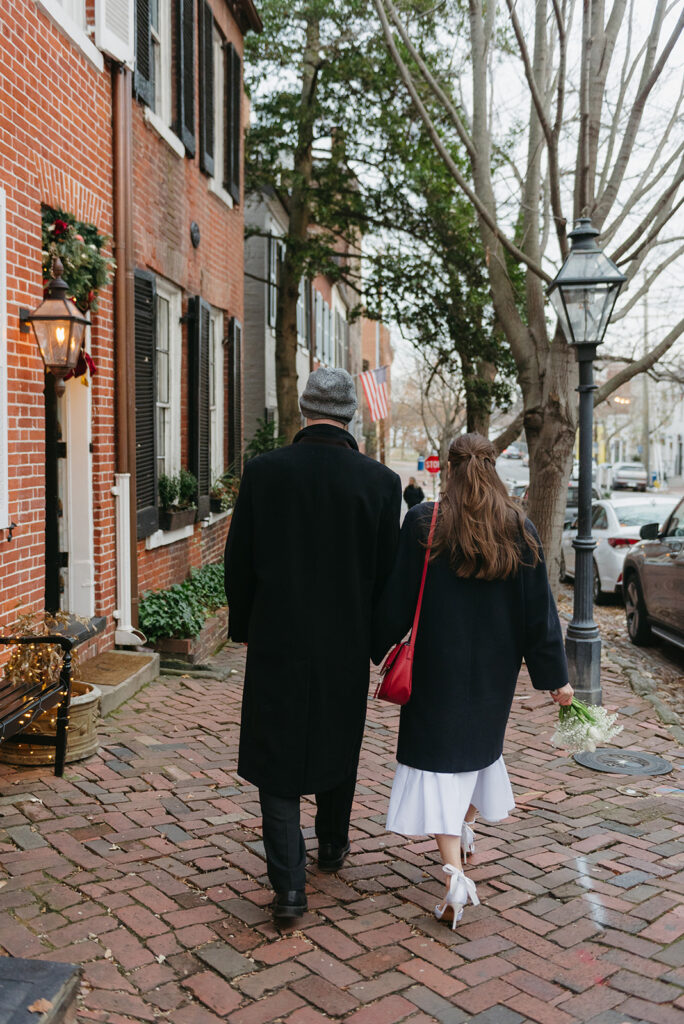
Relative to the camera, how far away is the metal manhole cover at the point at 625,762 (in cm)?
570

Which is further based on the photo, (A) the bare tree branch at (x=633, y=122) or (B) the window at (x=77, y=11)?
(A) the bare tree branch at (x=633, y=122)

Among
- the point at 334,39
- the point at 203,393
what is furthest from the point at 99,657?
the point at 334,39

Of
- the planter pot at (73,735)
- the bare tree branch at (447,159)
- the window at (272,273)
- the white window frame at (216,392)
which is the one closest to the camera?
the planter pot at (73,735)

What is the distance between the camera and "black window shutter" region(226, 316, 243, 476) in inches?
479

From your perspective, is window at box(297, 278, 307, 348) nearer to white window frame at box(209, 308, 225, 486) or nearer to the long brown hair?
white window frame at box(209, 308, 225, 486)

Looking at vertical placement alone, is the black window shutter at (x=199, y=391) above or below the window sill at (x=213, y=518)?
above

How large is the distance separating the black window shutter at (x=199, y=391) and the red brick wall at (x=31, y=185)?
269 cm

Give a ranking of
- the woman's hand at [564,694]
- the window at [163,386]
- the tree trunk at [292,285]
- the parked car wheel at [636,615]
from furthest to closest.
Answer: the tree trunk at [292,285] < the parked car wheel at [636,615] < the window at [163,386] < the woman's hand at [564,694]

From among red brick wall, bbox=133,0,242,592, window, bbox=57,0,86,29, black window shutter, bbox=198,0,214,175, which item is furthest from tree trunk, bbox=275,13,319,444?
window, bbox=57,0,86,29

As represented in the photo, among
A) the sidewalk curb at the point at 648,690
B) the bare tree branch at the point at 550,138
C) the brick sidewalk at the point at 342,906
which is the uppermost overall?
the bare tree branch at the point at 550,138

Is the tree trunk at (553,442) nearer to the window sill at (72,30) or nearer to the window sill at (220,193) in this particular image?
the window sill at (72,30)

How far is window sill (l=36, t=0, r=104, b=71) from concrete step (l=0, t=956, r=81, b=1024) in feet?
17.7

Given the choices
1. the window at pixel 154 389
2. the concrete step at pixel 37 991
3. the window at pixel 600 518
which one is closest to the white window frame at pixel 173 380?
the window at pixel 154 389

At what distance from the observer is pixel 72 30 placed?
21.7 feet
